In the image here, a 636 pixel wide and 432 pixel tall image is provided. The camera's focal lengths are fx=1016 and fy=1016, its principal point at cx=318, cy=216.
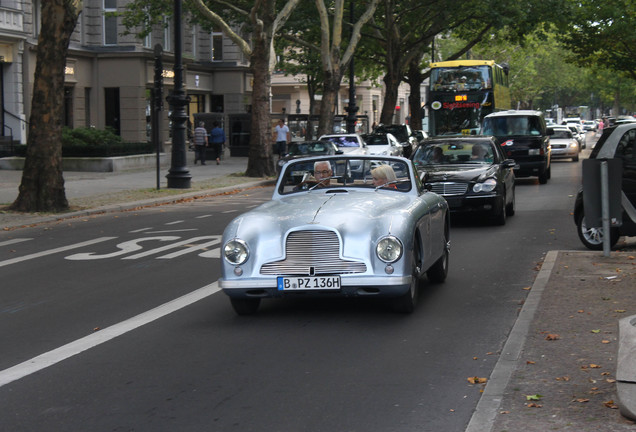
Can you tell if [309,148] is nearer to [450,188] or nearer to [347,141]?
[347,141]

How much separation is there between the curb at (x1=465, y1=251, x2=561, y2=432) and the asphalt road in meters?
0.12

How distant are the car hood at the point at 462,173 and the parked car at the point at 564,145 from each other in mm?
28215

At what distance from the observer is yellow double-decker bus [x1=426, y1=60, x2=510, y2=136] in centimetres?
4084

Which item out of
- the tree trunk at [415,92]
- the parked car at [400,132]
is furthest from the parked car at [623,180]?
the tree trunk at [415,92]

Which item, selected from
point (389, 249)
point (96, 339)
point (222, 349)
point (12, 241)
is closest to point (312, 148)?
point (12, 241)

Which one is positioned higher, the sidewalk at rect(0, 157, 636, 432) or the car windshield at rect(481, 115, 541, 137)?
the car windshield at rect(481, 115, 541, 137)

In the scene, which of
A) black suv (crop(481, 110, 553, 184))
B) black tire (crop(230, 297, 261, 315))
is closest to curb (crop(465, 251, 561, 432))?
black tire (crop(230, 297, 261, 315))

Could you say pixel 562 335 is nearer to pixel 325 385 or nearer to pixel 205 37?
pixel 325 385

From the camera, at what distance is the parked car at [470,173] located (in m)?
16.6

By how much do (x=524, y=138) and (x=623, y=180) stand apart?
16.5 m

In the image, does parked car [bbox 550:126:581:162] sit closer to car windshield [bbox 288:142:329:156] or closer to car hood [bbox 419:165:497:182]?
car windshield [bbox 288:142:329:156]

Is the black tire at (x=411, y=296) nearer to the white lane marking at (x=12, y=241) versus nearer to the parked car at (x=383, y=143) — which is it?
the white lane marking at (x=12, y=241)

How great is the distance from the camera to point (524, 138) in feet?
95.7

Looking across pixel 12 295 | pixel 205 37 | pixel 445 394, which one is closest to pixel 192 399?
pixel 445 394
